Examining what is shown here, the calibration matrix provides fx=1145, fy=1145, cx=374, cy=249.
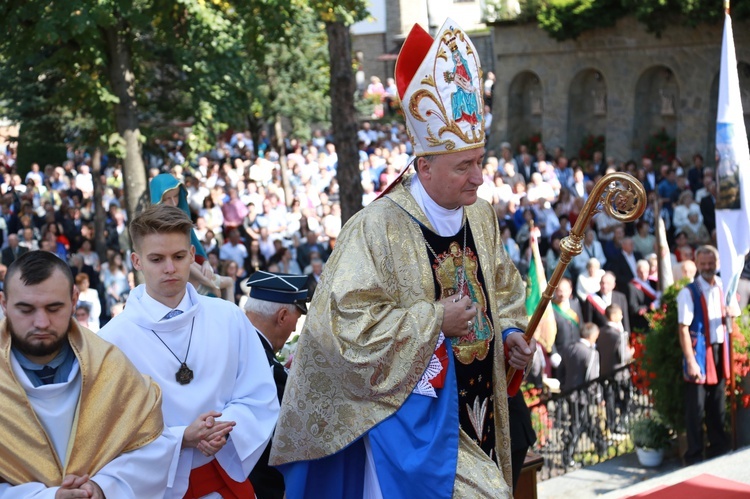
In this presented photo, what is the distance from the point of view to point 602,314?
1290cm

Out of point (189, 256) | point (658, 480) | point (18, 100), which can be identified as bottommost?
point (658, 480)

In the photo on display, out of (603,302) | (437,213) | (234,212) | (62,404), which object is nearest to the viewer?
(62,404)

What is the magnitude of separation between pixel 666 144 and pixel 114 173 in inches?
520

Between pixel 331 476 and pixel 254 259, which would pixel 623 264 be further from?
pixel 331 476

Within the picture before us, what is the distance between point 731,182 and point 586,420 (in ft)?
8.31

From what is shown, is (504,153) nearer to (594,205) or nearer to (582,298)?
(582,298)

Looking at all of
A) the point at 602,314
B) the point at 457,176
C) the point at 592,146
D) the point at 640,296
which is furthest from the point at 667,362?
the point at 592,146

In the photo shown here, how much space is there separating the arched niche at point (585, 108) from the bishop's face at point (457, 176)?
26044mm

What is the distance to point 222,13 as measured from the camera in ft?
47.0

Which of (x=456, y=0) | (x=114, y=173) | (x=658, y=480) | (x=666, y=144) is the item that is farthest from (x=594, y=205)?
(x=456, y=0)

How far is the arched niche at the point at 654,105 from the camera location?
2803cm

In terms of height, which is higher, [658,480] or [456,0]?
[456,0]

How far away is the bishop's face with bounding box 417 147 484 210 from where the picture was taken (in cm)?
452

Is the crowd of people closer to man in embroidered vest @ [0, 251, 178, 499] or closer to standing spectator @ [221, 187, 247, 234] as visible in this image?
man in embroidered vest @ [0, 251, 178, 499]
